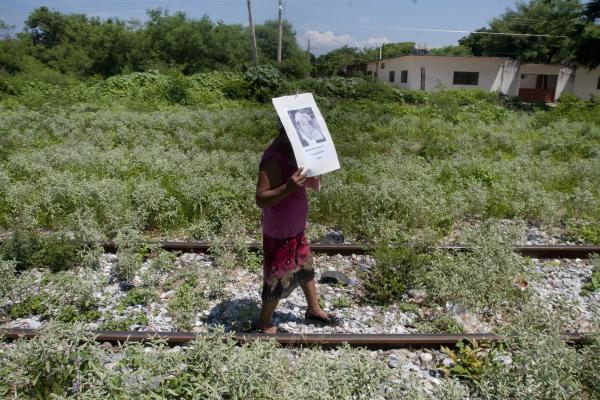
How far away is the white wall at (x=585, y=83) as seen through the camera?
35.5 m

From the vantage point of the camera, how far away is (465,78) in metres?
39.3

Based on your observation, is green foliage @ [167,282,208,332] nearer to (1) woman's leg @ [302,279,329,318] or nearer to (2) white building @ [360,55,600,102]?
(1) woman's leg @ [302,279,329,318]

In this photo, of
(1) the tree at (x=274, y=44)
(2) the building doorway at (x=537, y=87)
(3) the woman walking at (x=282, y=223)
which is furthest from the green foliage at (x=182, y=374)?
(2) the building doorway at (x=537, y=87)

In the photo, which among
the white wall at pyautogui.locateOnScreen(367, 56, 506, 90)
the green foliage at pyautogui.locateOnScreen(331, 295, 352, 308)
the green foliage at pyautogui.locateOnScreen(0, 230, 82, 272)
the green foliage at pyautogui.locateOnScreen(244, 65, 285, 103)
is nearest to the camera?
the green foliage at pyautogui.locateOnScreen(331, 295, 352, 308)

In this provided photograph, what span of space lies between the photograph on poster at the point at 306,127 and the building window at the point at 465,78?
129 ft

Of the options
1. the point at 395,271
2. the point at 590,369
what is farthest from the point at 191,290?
the point at 590,369

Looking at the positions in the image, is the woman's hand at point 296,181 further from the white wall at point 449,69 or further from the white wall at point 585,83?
the white wall at point 585,83

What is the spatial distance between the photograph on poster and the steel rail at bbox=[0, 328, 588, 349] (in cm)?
163

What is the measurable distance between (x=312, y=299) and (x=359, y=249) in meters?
1.74

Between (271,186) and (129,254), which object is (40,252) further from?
(271,186)

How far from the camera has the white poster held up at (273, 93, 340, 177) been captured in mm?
3326

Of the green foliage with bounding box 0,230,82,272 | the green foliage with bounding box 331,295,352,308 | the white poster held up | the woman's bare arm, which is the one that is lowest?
the green foliage with bounding box 331,295,352,308

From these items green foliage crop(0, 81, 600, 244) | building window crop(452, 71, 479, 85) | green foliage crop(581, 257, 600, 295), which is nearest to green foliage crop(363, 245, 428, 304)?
green foliage crop(0, 81, 600, 244)

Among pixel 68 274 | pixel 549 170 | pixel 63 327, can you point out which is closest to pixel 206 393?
pixel 63 327
